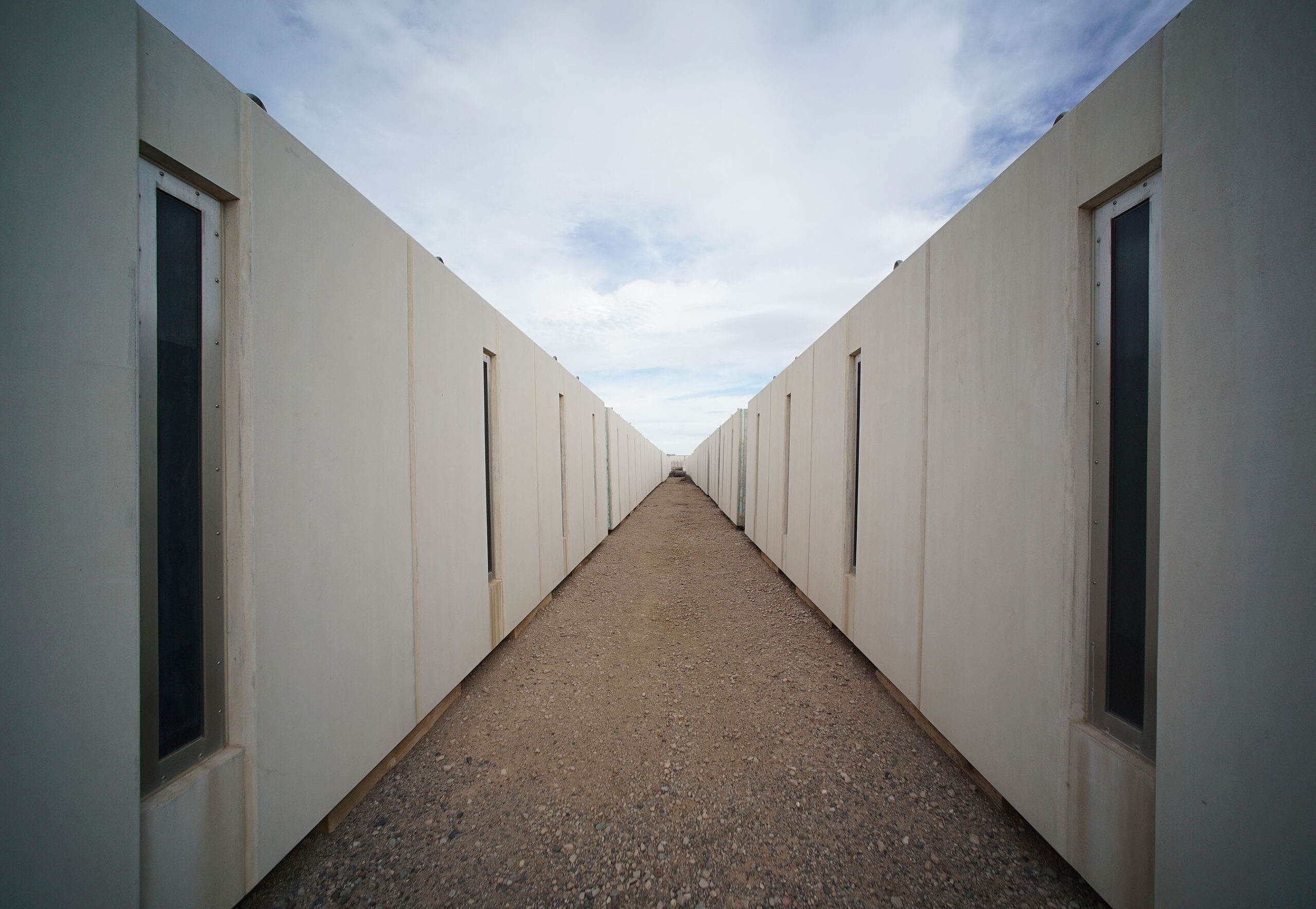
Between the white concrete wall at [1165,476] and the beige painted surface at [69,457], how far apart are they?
9.99 ft

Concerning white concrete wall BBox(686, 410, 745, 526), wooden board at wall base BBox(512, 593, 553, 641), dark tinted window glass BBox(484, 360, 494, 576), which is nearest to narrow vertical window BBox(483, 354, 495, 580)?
dark tinted window glass BBox(484, 360, 494, 576)

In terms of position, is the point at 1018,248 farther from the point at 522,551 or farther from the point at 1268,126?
the point at 522,551

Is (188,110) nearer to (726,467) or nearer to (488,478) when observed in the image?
(488,478)

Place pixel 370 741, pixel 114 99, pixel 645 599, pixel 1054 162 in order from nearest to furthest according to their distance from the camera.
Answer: pixel 114 99 → pixel 1054 162 → pixel 370 741 → pixel 645 599

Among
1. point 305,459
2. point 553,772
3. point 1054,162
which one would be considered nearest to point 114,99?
point 305,459

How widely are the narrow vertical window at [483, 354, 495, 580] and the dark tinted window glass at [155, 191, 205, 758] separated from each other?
2.08m

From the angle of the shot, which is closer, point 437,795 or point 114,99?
point 114,99

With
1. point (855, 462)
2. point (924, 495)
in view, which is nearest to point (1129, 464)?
point (924, 495)

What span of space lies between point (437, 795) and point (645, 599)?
305 centimetres

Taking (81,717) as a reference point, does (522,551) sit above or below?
below

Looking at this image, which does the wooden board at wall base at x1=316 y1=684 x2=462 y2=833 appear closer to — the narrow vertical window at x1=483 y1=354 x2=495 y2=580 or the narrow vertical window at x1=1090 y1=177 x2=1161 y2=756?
the narrow vertical window at x1=483 y1=354 x2=495 y2=580

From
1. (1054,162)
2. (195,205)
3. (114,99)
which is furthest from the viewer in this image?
(1054,162)

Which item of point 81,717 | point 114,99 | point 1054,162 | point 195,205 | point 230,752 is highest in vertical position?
point 1054,162

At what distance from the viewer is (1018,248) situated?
6.29ft
